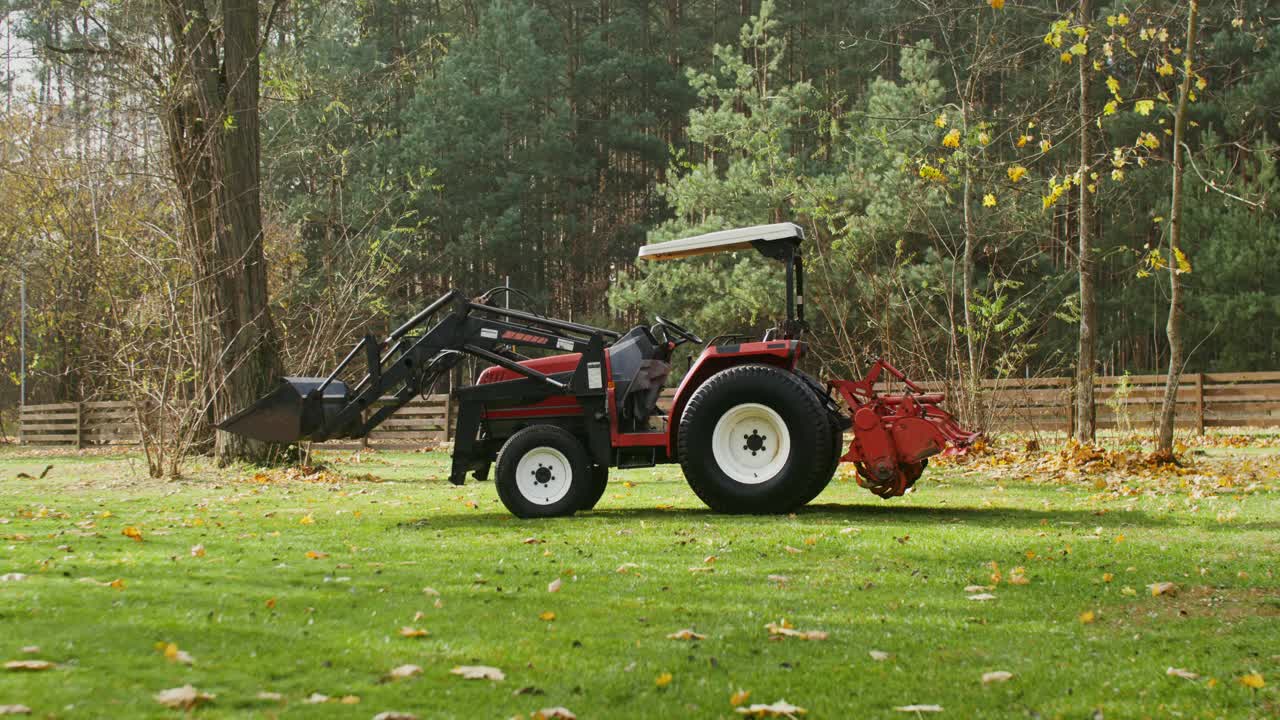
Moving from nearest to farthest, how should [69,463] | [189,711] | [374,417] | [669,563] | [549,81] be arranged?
1. [189,711]
2. [669,563]
3. [374,417]
4. [69,463]
5. [549,81]

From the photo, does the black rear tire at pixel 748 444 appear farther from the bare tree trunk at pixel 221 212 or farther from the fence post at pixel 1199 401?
the fence post at pixel 1199 401

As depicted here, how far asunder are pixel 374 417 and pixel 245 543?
227cm

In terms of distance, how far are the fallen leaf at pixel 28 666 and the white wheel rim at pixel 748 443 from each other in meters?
5.84

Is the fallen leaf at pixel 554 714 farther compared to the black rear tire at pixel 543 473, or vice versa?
the black rear tire at pixel 543 473

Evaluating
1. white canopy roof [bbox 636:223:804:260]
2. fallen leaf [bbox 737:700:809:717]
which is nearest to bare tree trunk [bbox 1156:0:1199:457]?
white canopy roof [bbox 636:223:804:260]

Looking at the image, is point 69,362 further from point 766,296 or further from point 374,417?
point 374,417

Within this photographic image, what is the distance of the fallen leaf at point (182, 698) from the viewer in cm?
368

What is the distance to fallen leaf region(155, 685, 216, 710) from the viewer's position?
145 inches

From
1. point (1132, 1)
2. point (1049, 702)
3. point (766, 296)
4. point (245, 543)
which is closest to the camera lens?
point (1049, 702)

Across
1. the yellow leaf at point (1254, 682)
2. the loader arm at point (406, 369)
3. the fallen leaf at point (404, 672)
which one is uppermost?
the loader arm at point (406, 369)

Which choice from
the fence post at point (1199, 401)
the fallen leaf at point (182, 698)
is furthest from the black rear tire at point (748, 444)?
the fence post at point (1199, 401)

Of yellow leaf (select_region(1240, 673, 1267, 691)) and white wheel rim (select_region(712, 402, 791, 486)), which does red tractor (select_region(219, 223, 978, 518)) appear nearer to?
white wheel rim (select_region(712, 402, 791, 486))

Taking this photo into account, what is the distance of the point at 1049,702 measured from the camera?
3.91m

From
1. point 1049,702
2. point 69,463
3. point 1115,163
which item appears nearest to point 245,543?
point 1049,702
